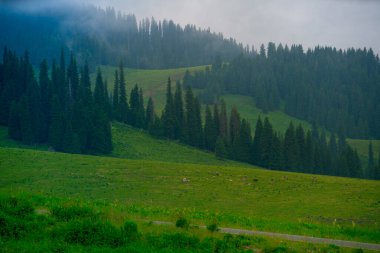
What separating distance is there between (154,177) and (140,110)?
269 ft

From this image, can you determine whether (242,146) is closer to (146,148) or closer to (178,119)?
(178,119)

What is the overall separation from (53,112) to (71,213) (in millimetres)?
91741

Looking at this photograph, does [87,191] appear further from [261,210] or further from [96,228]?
[96,228]

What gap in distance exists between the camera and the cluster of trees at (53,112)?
96.4 m

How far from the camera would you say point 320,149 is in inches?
5197

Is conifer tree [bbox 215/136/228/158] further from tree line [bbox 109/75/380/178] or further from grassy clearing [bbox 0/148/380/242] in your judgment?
grassy clearing [bbox 0/148/380/242]

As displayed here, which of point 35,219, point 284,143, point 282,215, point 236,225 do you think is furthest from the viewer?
point 284,143

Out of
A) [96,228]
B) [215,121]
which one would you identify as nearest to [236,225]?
[96,228]

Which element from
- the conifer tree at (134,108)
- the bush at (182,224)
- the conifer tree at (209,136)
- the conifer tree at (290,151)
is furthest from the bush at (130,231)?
the conifer tree at (134,108)

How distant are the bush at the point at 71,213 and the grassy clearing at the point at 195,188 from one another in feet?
53.3

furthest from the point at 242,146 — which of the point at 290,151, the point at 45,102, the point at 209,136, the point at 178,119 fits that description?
the point at 45,102

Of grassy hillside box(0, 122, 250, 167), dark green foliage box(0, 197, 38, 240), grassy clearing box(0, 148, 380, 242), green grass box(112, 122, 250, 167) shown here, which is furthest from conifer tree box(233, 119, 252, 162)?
dark green foliage box(0, 197, 38, 240)

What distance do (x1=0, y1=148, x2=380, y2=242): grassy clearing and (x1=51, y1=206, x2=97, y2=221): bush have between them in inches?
640

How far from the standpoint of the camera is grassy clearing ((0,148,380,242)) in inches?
1559
